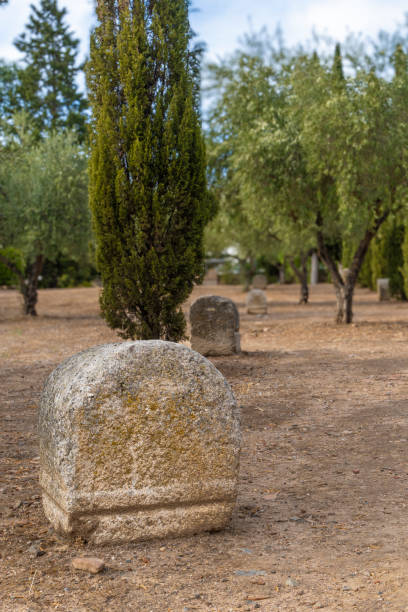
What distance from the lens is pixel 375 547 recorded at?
3688 mm

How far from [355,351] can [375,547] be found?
8272mm

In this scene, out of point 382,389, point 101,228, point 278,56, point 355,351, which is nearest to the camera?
point 382,389

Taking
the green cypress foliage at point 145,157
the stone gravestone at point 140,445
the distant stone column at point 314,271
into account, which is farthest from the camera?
the distant stone column at point 314,271

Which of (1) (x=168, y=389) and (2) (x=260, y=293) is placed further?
(2) (x=260, y=293)

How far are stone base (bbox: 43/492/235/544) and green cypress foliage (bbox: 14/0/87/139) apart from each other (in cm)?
3291

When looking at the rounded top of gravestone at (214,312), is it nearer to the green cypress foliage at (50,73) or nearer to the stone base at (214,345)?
the stone base at (214,345)

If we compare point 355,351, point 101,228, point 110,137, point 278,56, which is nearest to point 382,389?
point 355,351

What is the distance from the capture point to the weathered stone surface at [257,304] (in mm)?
20547

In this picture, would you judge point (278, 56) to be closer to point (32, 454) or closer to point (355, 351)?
point (355, 351)

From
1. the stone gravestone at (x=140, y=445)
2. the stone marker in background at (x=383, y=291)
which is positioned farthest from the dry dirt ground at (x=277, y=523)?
the stone marker in background at (x=383, y=291)

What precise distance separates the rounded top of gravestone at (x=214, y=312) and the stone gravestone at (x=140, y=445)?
720 centimetres

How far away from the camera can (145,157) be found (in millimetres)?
8539

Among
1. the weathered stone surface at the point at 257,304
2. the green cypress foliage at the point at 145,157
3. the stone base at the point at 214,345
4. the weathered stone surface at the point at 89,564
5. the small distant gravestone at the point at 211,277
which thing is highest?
the green cypress foliage at the point at 145,157

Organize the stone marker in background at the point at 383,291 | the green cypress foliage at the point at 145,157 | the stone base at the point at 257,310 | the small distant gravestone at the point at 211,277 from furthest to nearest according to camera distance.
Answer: the small distant gravestone at the point at 211,277
the stone marker in background at the point at 383,291
the stone base at the point at 257,310
the green cypress foliage at the point at 145,157
